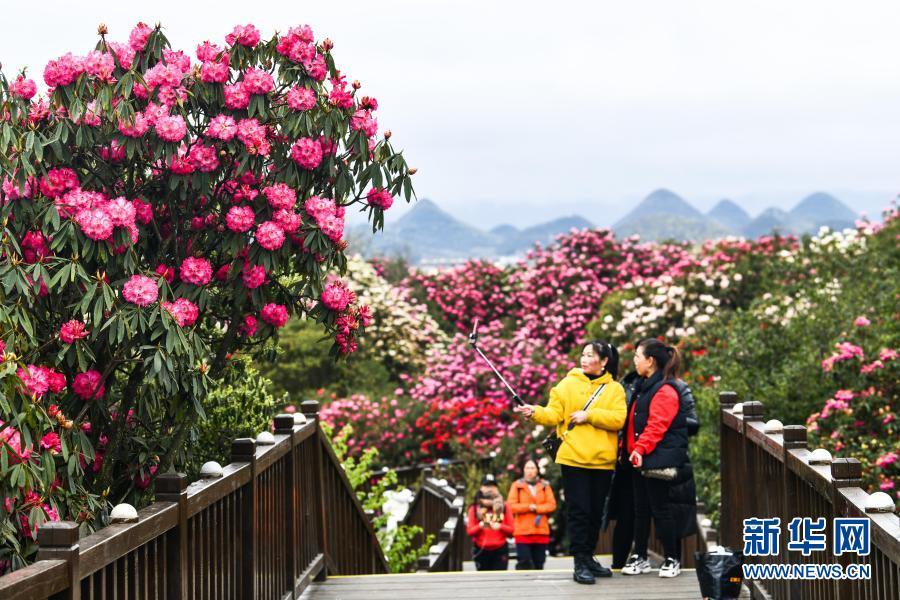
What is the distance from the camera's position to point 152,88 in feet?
16.3

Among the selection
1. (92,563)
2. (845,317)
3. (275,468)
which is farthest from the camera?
(845,317)

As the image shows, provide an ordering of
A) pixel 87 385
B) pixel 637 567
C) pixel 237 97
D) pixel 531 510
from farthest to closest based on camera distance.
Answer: pixel 531 510 < pixel 637 567 < pixel 237 97 < pixel 87 385

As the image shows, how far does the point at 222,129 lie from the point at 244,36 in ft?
1.68

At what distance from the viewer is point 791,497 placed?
501cm

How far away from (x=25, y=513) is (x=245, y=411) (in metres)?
2.75

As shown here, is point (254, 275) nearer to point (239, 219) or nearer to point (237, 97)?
point (239, 219)

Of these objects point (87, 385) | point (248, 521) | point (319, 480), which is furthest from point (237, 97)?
point (319, 480)

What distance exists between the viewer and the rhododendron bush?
4574 mm

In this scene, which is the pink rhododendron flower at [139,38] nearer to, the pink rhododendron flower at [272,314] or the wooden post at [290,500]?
the pink rhododendron flower at [272,314]

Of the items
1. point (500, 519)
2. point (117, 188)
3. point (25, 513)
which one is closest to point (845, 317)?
point (500, 519)

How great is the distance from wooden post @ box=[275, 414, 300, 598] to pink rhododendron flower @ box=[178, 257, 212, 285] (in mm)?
1155

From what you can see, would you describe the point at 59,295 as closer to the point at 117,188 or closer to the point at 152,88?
the point at 117,188

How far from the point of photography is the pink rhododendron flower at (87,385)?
480 centimetres

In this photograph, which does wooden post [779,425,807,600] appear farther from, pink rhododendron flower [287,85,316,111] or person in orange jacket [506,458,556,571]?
person in orange jacket [506,458,556,571]
